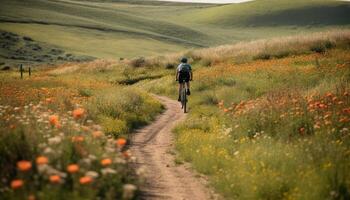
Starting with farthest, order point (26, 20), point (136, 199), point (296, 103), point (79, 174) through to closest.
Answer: point (26, 20)
point (296, 103)
point (136, 199)
point (79, 174)

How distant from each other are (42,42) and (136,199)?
73697 mm

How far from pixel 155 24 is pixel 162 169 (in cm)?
12130

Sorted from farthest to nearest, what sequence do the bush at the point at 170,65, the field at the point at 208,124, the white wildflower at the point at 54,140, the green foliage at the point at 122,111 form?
the bush at the point at 170,65 < the green foliage at the point at 122,111 < the field at the point at 208,124 < the white wildflower at the point at 54,140

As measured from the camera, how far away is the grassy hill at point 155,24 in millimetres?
87250

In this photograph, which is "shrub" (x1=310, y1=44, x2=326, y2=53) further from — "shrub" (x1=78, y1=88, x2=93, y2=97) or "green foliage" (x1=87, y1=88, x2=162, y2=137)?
"shrub" (x1=78, y1=88, x2=93, y2=97)

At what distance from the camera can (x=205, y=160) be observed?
11.4 m

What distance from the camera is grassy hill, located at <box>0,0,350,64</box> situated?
87250mm

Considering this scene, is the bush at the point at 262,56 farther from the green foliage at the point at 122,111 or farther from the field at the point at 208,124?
the green foliage at the point at 122,111

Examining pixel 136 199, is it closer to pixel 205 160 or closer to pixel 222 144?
pixel 205 160

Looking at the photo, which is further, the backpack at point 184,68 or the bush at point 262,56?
the bush at point 262,56

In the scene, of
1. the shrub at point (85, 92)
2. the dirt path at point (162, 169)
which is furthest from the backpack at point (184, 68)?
the shrub at point (85, 92)

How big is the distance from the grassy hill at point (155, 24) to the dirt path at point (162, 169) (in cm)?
6202

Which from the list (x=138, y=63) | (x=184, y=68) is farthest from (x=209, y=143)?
(x=138, y=63)

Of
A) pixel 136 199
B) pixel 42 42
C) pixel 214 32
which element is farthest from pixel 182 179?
pixel 214 32
